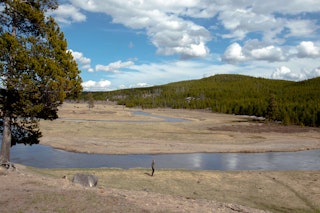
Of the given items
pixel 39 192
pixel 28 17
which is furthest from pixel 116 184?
pixel 28 17

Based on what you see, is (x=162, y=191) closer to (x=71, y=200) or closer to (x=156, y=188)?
(x=156, y=188)

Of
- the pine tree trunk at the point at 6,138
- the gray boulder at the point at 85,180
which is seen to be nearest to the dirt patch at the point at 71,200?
the gray boulder at the point at 85,180

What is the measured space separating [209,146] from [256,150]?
8.29 meters

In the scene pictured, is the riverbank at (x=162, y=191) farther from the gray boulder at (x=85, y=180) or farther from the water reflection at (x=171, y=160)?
the water reflection at (x=171, y=160)

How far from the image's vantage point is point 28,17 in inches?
906

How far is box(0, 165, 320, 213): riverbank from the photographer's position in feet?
49.0

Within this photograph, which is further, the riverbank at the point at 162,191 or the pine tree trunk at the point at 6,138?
the pine tree trunk at the point at 6,138

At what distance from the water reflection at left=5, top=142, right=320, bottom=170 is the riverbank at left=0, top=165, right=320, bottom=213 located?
7.42 metres

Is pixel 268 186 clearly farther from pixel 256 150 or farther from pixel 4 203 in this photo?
pixel 256 150

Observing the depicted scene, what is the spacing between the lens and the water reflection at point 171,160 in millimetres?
40969

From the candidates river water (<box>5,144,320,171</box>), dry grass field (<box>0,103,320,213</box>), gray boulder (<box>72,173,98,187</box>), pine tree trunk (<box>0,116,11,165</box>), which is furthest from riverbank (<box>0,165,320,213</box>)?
river water (<box>5,144,320,171</box>)

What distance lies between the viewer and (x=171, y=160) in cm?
4603

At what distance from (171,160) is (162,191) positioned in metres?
20.5

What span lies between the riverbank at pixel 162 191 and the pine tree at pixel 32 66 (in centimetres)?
470
